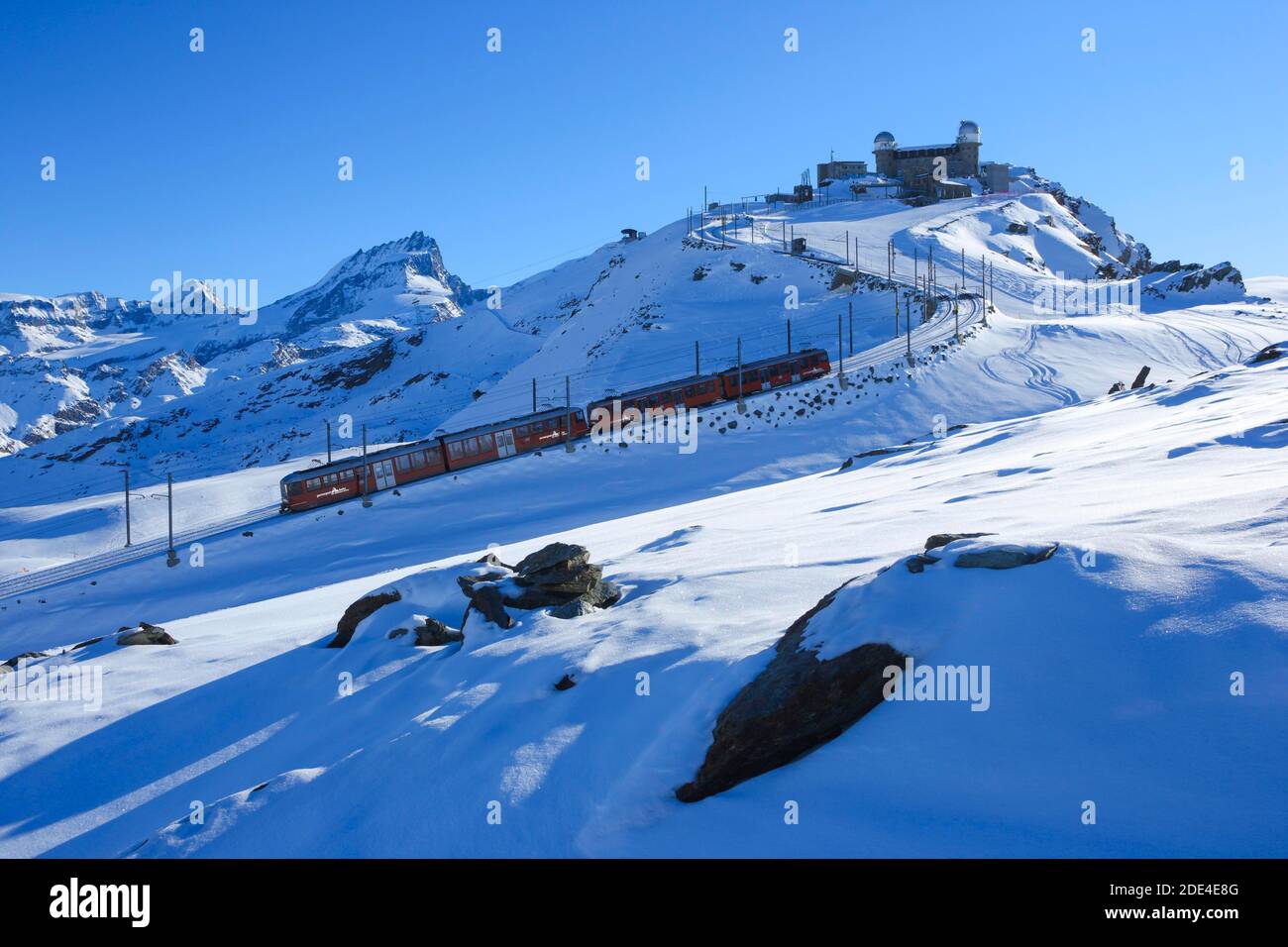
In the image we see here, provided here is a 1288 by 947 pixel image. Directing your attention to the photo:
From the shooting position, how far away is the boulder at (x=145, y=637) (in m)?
18.1

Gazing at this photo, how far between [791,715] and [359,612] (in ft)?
33.3

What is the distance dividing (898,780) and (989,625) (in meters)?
1.73

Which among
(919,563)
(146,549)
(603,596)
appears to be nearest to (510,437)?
(146,549)

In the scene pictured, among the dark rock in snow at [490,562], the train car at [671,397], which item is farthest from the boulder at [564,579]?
the train car at [671,397]

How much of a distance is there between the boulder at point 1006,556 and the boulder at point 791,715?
1.38 m

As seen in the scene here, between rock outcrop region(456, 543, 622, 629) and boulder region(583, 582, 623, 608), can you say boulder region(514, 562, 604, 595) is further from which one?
boulder region(583, 582, 623, 608)

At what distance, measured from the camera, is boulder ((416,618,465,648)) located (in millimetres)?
13453

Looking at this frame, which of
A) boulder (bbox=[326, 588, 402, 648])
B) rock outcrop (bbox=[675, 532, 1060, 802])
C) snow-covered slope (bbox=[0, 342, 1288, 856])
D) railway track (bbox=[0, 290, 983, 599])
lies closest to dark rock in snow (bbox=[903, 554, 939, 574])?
snow-covered slope (bbox=[0, 342, 1288, 856])

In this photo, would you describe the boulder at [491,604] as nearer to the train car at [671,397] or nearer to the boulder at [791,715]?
the boulder at [791,715]

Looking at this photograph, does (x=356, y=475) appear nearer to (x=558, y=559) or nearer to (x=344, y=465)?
(x=344, y=465)

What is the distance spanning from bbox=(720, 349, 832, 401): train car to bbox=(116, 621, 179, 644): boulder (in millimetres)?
35646

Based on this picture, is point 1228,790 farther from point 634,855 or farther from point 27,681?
point 27,681

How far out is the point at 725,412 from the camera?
47.8m
